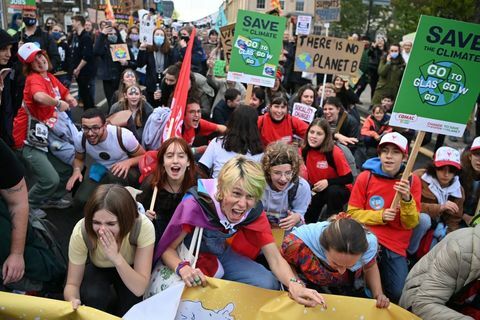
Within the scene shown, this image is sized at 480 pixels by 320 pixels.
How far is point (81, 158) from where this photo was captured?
15.8 feet

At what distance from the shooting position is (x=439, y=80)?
354 cm

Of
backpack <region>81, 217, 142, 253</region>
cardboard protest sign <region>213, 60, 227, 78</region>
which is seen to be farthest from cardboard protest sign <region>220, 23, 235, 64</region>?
backpack <region>81, 217, 142, 253</region>

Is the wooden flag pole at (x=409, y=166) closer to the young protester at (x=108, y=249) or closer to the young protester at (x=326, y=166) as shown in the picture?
the young protester at (x=326, y=166)

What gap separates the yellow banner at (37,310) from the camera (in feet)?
7.53

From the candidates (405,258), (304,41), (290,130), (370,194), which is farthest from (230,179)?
(304,41)

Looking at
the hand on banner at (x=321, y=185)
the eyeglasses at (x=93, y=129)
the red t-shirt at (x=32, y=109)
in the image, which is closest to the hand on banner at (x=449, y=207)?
the hand on banner at (x=321, y=185)

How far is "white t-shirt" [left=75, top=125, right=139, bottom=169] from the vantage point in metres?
4.62

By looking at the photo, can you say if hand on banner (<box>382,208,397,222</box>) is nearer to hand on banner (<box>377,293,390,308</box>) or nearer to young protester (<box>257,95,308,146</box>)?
hand on banner (<box>377,293,390,308</box>)

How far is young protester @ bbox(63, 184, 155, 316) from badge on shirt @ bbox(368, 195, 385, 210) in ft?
6.32

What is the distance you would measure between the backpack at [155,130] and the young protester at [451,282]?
10.5ft

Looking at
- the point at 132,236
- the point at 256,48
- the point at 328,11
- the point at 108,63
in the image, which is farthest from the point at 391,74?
the point at 132,236

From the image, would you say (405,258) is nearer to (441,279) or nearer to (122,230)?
(441,279)

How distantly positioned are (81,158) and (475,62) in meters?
3.77

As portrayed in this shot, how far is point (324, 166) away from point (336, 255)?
2.21m
